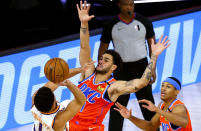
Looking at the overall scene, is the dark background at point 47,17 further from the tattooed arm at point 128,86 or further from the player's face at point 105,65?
the tattooed arm at point 128,86

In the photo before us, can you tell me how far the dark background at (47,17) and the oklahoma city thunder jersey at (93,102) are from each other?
4.98 m

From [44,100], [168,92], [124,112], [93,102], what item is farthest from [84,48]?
[44,100]

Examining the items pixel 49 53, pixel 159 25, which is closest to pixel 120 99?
pixel 49 53

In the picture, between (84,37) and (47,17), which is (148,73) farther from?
(47,17)

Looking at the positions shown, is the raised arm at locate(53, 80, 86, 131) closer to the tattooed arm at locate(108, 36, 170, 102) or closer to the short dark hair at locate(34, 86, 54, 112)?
the short dark hair at locate(34, 86, 54, 112)

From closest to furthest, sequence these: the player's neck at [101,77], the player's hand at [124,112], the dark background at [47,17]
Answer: the player's hand at [124,112], the player's neck at [101,77], the dark background at [47,17]

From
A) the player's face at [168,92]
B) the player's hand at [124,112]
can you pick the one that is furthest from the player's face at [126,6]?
the player's hand at [124,112]

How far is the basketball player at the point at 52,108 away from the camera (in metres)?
3.84

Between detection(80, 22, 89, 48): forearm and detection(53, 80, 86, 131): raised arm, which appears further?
detection(80, 22, 89, 48): forearm

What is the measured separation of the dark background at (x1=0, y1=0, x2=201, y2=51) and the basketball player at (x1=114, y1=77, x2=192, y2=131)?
16.5 ft

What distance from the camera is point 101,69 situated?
472 centimetres

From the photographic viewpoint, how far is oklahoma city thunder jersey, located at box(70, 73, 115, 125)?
4.59 metres

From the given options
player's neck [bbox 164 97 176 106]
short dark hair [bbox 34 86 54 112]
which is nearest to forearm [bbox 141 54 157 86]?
player's neck [bbox 164 97 176 106]

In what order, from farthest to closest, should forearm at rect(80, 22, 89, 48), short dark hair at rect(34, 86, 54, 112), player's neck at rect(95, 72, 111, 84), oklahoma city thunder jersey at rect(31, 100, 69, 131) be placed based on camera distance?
forearm at rect(80, 22, 89, 48) → player's neck at rect(95, 72, 111, 84) → oklahoma city thunder jersey at rect(31, 100, 69, 131) → short dark hair at rect(34, 86, 54, 112)
